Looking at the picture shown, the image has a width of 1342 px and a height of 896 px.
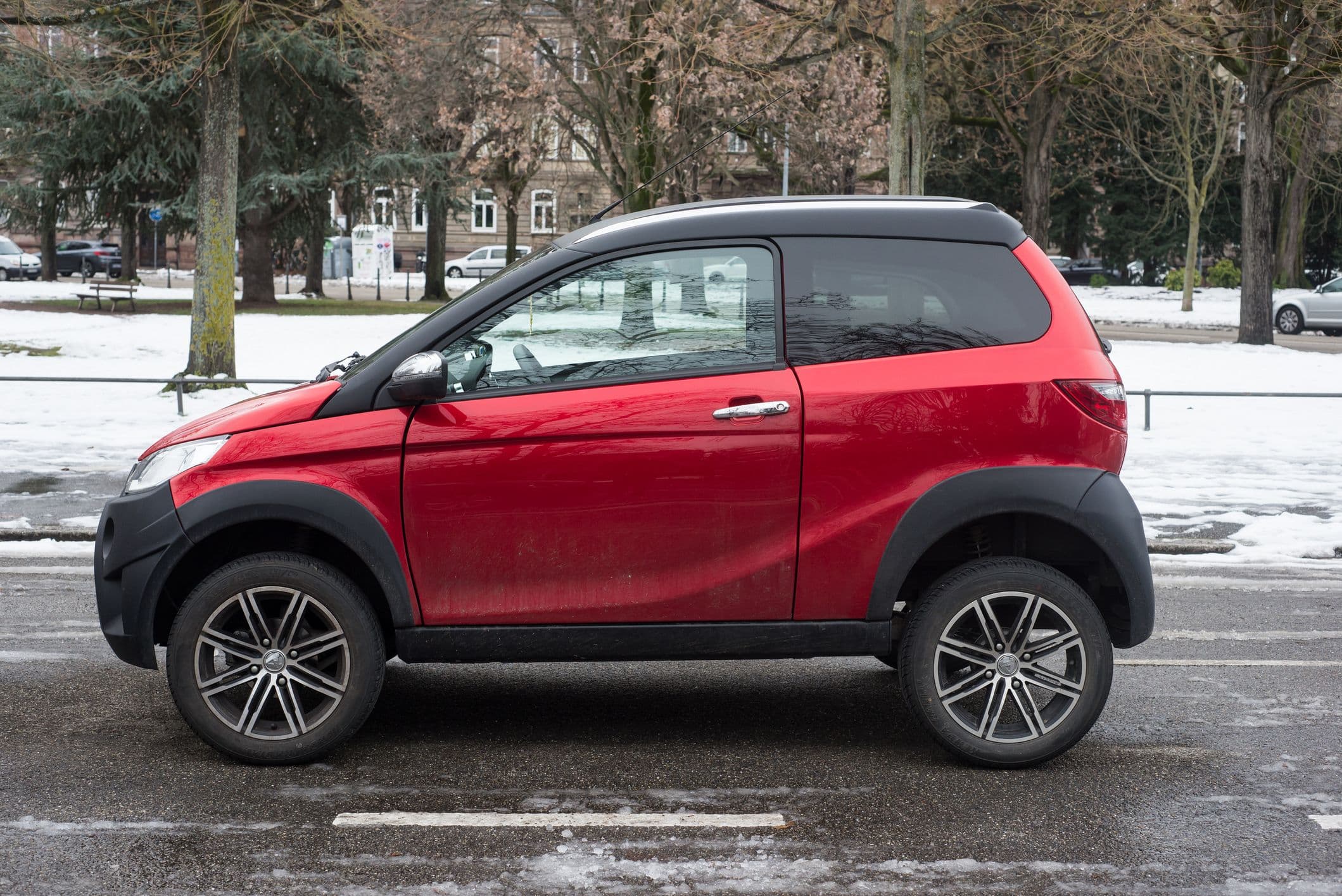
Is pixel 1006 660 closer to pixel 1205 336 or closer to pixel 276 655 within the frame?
pixel 276 655

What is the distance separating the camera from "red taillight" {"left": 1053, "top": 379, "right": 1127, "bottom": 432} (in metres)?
4.71

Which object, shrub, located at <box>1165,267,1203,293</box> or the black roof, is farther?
shrub, located at <box>1165,267,1203,293</box>

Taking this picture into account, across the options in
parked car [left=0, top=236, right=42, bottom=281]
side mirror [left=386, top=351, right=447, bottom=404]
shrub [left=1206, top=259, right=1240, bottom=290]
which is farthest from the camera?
parked car [left=0, top=236, right=42, bottom=281]

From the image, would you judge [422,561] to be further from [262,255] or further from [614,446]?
[262,255]

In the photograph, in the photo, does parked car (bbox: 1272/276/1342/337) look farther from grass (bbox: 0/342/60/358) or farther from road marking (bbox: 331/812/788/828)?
road marking (bbox: 331/812/788/828)

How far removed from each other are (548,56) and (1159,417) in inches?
625

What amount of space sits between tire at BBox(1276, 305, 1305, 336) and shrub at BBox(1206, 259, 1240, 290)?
18.7 m

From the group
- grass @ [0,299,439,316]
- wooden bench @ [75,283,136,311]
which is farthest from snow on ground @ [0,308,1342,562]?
grass @ [0,299,439,316]

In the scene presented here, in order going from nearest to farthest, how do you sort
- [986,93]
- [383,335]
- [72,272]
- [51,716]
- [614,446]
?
[614,446], [51,716], [383,335], [986,93], [72,272]

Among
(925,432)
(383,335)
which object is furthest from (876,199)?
(383,335)

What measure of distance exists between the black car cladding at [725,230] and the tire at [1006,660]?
1.16 meters

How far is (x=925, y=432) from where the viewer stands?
4.66m

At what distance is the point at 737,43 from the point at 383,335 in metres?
8.99

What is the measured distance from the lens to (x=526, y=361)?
4.71m
